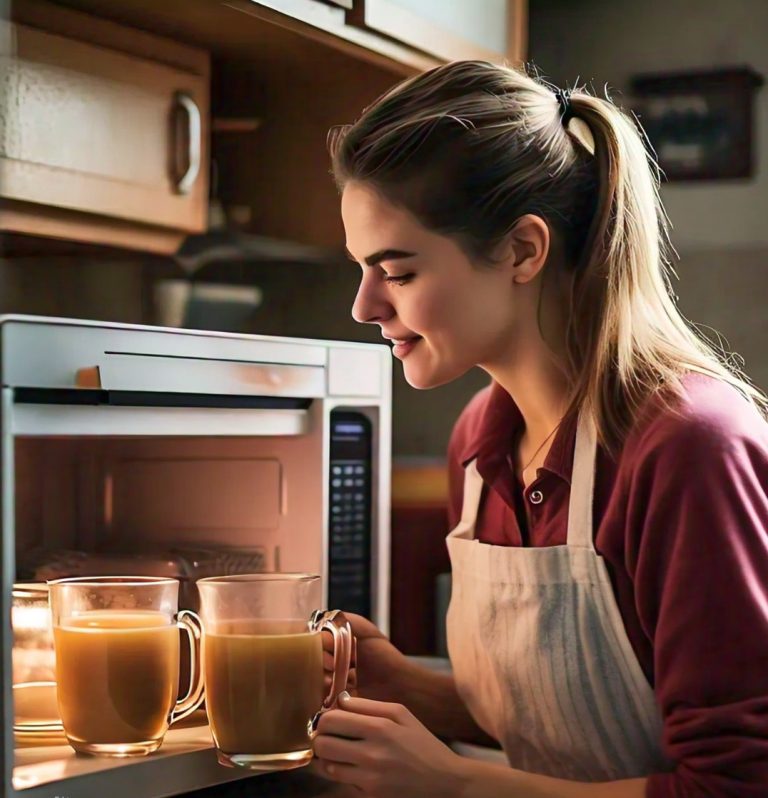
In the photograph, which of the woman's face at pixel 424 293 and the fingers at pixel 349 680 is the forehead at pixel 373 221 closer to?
the woman's face at pixel 424 293

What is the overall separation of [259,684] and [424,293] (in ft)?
1.11

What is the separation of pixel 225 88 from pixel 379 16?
361 millimetres

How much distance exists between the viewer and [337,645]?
37.7 inches

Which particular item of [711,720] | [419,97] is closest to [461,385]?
[419,97]

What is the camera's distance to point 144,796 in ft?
3.00

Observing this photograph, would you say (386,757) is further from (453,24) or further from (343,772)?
(453,24)

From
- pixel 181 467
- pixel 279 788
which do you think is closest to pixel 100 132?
pixel 181 467

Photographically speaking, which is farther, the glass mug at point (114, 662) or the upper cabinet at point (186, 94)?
the upper cabinet at point (186, 94)

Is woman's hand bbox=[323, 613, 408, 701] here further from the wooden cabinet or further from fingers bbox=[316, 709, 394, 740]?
the wooden cabinet

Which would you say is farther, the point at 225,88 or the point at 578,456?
the point at 225,88

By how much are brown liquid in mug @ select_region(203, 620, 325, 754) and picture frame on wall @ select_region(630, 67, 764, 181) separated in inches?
36.8

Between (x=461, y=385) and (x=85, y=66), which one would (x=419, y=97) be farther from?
(x=461, y=385)

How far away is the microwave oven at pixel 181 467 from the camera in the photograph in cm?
86

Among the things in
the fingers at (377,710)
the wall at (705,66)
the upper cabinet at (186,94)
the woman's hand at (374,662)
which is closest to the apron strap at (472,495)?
the woman's hand at (374,662)
